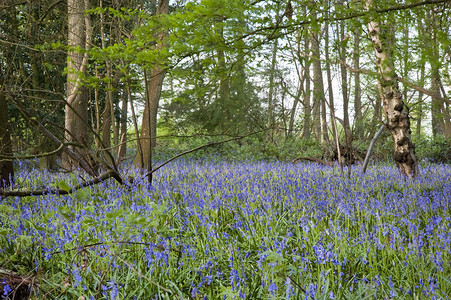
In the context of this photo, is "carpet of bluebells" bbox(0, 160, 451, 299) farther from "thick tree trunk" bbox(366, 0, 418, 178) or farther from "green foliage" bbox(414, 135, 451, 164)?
"green foliage" bbox(414, 135, 451, 164)

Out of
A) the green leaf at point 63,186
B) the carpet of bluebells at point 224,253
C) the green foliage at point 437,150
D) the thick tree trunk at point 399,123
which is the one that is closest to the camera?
the carpet of bluebells at point 224,253

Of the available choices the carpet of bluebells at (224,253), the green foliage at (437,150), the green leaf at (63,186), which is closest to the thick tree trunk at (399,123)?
the carpet of bluebells at (224,253)

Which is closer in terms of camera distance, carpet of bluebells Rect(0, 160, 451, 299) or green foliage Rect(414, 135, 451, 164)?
carpet of bluebells Rect(0, 160, 451, 299)

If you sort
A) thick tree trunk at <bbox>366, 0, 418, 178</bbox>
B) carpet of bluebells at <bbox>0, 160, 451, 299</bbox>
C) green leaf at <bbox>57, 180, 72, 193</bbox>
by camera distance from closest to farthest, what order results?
carpet of bluebells at <bbox>0, 160, 451, 299</bbox> → green leaf at <bbox>57, 180, 72, 193</bbox> → thick tree trunk at <bbox>366, 0, 418, 178</bbox>

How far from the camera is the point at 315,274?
121 inches

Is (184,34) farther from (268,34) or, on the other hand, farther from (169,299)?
(169,299)

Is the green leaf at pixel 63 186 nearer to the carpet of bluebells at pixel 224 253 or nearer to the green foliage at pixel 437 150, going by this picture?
the carpet of bluebells at pixel 224 253

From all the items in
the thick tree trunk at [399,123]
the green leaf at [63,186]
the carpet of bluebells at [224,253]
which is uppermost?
the thick tree trunk at [399,123]

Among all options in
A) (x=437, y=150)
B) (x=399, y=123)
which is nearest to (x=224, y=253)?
(x=399, y=123)

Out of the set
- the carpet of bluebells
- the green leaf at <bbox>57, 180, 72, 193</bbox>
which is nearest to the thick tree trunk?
the carpet of bluebells

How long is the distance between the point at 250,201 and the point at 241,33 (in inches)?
88.2

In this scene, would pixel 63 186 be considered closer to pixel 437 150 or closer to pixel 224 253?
pixel 224 253

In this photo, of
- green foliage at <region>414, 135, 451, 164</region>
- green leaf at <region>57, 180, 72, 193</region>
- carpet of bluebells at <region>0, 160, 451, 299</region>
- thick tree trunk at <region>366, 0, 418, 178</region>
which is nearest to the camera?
carpet of bluebells at <region>0, 160, 451, 299</region>

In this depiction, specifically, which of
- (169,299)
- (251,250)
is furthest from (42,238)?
(251,250)
